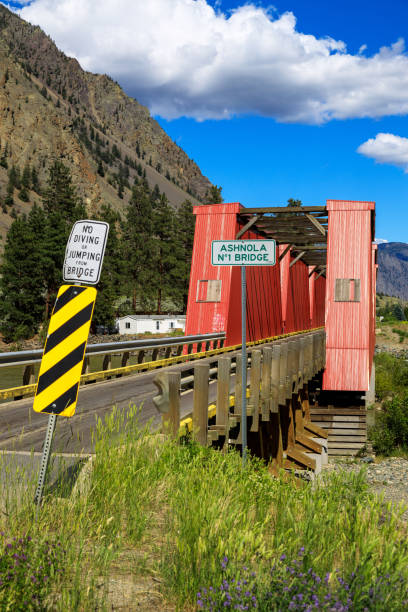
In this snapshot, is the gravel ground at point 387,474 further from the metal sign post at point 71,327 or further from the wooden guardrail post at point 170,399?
the metal sign post at point 71,327

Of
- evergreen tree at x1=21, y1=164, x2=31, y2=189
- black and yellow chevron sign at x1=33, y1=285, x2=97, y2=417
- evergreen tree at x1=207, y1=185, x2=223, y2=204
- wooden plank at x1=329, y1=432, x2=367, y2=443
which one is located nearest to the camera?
black and yellow chevron sign at x1=33, y1=285, x2=97, y2=417

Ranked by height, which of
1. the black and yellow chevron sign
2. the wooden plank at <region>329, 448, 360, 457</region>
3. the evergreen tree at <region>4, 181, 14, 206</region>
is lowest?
the wooden plank at <region>329, 448, 360, 457</region>

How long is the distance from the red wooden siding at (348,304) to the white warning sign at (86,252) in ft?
51.6

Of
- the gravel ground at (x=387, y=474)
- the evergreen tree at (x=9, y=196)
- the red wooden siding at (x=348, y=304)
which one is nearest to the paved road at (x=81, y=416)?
the red wooden siding at (x=348, y=304)

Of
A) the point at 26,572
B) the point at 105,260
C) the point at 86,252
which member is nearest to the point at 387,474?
the point at 86,252

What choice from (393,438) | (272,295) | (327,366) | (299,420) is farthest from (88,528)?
(393,438)

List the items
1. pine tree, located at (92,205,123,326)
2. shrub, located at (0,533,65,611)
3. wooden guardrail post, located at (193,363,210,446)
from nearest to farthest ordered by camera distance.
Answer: shrub, located at (0,533,65,611) < wooden guardrail post, located at (193,363,210,446) < pine tree, located at (92,205,123,326)

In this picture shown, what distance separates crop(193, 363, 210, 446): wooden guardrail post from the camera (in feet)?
23.1

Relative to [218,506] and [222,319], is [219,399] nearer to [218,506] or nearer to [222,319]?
[218,506]

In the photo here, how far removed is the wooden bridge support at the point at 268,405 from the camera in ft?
23.2

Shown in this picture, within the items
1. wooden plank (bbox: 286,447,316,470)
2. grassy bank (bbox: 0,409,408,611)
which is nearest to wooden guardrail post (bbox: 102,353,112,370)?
wooden plank (bbox: 286,447,316,470)

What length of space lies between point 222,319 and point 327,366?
4097 millimetres

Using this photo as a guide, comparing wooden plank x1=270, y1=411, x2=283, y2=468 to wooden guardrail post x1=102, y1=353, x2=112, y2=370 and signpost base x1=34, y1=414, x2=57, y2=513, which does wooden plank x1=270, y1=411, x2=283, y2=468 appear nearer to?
wooden guardrail post x1=102, y1=353, x2=112, y2=370

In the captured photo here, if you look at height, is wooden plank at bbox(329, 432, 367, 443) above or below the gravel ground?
above
